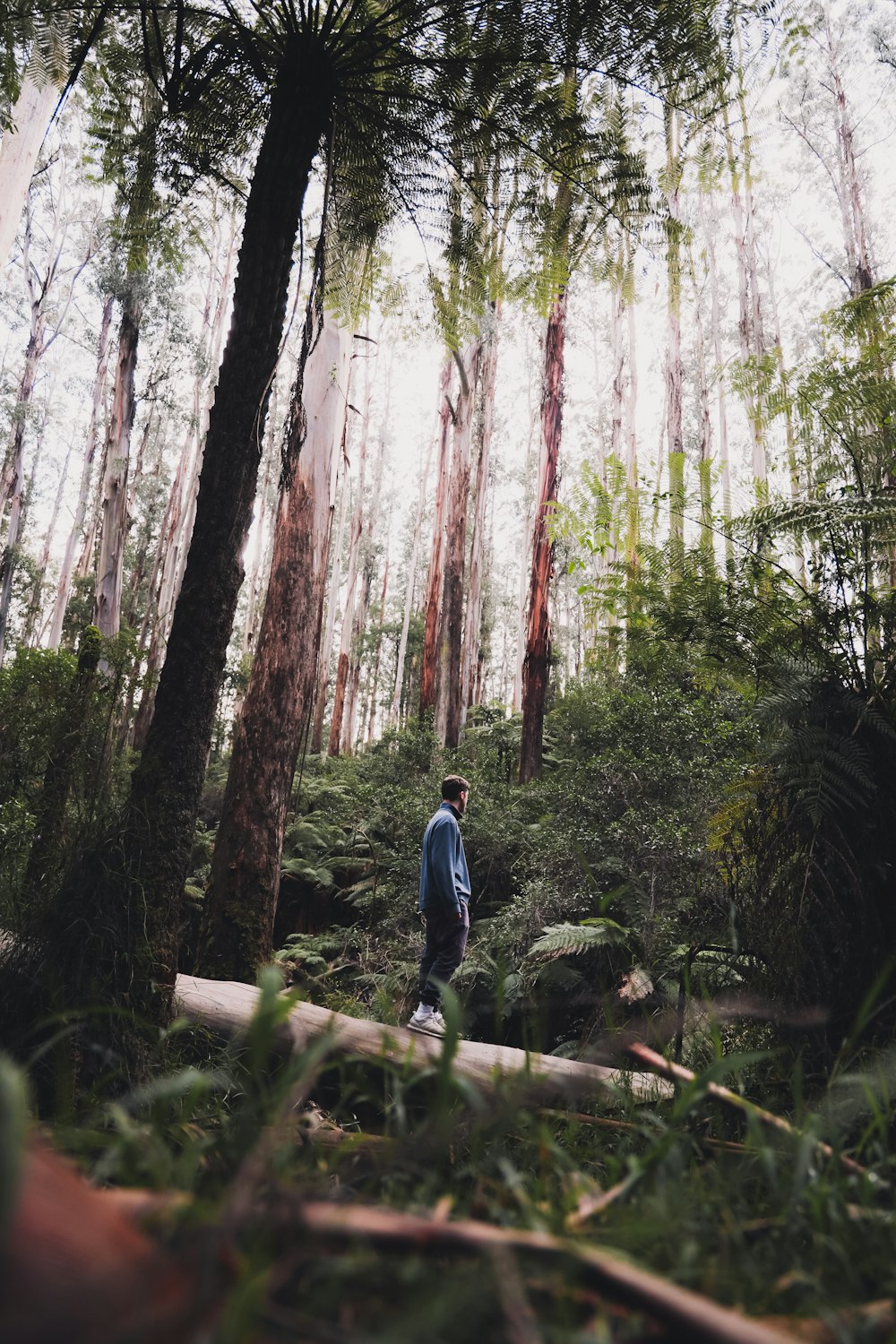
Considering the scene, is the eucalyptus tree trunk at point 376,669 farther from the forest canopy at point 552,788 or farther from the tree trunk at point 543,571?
the forest canopy at point 552,788

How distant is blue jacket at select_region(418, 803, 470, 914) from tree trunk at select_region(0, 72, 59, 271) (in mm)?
11347

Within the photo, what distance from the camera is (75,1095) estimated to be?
81.5 inches

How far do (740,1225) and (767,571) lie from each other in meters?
2.46

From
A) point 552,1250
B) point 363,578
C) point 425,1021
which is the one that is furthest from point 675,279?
point 363,578

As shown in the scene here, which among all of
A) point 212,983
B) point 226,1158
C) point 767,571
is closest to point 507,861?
point 212,983

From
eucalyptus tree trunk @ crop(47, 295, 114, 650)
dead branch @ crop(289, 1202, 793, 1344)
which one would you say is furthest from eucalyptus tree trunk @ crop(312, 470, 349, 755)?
dead branch @ crop(289, 1202, 793, 1344)

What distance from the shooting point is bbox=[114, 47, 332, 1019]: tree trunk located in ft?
8.19

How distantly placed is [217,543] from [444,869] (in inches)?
120

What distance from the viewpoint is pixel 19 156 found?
11.3m

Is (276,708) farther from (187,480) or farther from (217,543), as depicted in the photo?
(187,480)

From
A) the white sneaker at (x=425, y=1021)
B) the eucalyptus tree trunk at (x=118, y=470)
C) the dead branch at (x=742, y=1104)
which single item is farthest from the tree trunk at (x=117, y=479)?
the dead branch at (x=742, y=1104)

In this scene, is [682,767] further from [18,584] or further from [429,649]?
[18,584]

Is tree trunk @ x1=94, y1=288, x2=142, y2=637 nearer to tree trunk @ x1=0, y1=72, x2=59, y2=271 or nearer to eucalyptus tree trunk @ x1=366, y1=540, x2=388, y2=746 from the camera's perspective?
tree trunk @ x1=0, y1=72, x2=59, y2=271

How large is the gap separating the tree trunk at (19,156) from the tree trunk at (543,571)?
27.2 feet
